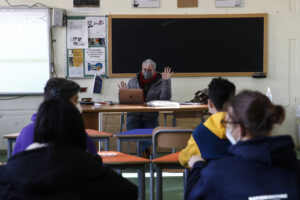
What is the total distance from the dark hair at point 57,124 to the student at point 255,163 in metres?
0.46

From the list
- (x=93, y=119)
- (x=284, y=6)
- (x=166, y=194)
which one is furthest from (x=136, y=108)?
(x=284, y=6)

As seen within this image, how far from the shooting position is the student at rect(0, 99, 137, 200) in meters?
1.24

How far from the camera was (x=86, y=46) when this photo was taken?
5598mm

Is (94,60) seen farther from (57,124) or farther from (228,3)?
(57,124)

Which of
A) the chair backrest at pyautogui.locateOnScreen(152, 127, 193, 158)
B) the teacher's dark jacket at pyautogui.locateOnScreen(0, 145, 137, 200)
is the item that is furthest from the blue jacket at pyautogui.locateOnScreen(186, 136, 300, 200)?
the chair backrest at pyautogui.locateOnScreen(152, 127, 193, 158)

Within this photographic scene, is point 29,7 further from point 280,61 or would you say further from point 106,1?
point 280,61

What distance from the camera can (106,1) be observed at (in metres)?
5.59

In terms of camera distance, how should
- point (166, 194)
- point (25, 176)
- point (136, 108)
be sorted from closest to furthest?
point (25, 176), point (166, 194), point (136, 108)

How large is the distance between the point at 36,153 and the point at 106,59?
4.42 m

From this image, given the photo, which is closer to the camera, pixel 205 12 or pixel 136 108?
pixel 136 108

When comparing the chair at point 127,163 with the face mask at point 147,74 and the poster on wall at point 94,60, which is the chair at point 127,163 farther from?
the poster on wall at point 94,60

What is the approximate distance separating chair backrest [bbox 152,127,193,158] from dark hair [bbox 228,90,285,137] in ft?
3.97

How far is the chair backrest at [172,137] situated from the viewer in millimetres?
2527

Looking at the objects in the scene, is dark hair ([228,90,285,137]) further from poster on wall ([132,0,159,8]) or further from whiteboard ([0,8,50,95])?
whiteboard ([0,8,50,95])
